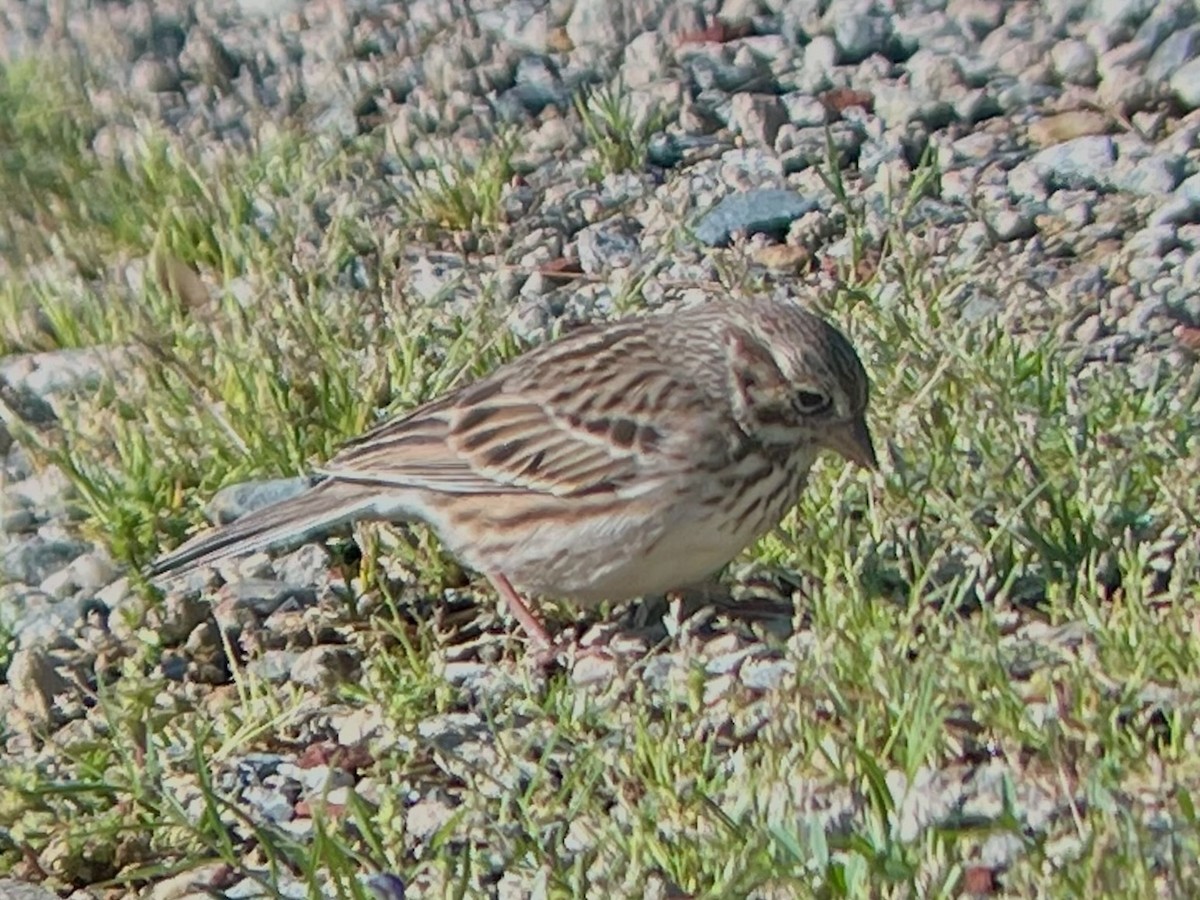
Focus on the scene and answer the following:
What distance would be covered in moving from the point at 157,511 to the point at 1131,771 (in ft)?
→ 9.21

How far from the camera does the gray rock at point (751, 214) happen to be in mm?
8297

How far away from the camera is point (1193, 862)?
491cm

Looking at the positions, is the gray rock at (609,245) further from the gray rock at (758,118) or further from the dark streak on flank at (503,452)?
the dark streak on flank at (503,452)

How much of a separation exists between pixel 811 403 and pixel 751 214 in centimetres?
183

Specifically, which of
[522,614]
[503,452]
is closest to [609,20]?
[503,452]

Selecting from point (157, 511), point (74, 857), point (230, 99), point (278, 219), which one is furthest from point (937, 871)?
point (230, 99)

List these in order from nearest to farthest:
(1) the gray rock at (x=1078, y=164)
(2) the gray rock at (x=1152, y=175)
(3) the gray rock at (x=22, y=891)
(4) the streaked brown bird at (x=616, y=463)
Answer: (3) the gray rock at (x=22, y=891) → (4) the streaked brown bird at (x=616, y=463) → (2) the gray rock at (x=1152, y=175) → (1) the gray rock at (x=1078, y=164)

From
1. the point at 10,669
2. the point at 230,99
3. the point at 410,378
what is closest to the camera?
the point at 10,669

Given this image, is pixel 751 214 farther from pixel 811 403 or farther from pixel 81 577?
pixel 81 577

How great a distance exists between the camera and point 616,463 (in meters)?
6.59

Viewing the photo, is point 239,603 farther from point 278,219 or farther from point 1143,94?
point 1143,94

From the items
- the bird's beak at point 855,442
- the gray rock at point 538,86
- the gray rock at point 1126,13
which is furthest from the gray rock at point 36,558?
the gray rock at point 1126,13

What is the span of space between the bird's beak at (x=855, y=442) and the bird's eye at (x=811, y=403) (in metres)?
0.07

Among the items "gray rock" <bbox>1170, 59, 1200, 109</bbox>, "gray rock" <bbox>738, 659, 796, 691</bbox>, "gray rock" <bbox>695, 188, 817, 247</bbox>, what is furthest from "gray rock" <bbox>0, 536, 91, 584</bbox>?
"gray rock" <bbox>1170, 59, 1200, 109</bbox>
